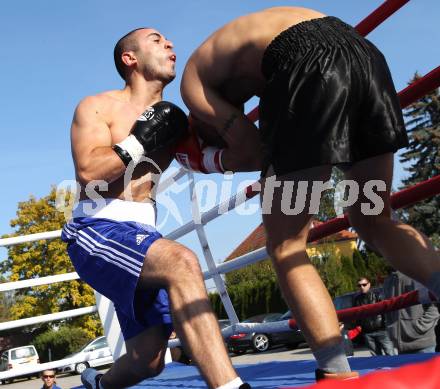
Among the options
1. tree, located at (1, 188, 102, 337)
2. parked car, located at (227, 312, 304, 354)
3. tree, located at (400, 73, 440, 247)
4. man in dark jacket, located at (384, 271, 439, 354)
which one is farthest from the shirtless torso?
tree, located at (400, 73, 440, 247)

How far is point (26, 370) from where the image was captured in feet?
13.4

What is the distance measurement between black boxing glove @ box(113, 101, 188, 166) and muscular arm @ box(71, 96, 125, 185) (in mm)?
46

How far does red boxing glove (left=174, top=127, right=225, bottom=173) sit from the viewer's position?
211 cm

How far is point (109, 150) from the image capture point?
2.05 meters

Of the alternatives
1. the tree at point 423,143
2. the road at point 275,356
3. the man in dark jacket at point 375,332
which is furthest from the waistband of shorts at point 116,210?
the tree at point 423,143

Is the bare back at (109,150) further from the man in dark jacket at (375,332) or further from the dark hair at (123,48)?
the man in dark jacket at (375,332)

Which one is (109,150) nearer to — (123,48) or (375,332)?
(123,48)

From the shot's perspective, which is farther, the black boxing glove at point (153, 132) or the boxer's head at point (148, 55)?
the boxer's head at point (148, 55)

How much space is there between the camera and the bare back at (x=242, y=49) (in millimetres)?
1744

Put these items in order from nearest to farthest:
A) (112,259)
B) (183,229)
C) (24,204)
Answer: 1. (112,259)
2. (183,229)
3. (24,204)

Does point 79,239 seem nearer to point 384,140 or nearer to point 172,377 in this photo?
point 384,140

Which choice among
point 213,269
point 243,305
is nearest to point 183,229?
point 213,269

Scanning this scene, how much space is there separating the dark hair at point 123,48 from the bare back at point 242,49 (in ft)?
2.29

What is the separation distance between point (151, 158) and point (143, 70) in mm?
434
